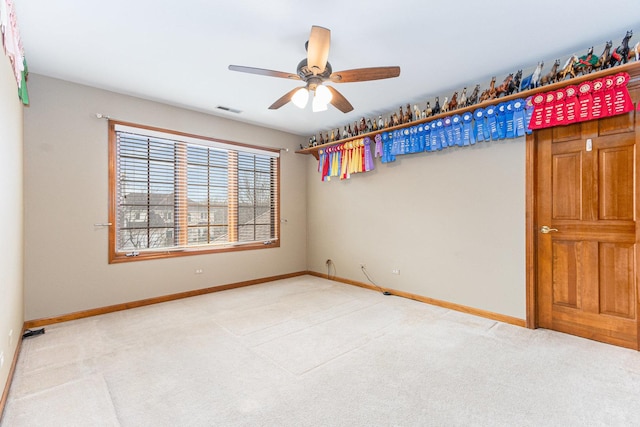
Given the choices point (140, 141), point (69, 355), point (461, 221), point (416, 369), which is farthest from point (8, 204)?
point (461, 221)

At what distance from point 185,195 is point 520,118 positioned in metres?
4.34

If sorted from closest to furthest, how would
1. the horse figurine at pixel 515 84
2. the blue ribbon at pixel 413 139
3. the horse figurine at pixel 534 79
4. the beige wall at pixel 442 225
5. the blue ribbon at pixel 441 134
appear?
the horse figurine at pixel 534 79 < the horse figurine at pixel 515 84 < the beige wall at pixel 442 225 < the blue ribbon at pixel 441 134 < the blue ribbon at pixel 413 139

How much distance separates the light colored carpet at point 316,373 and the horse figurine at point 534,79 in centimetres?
253

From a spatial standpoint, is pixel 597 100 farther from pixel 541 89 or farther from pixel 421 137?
pixel 421 137

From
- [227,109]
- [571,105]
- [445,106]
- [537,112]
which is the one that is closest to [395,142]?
[445,106]

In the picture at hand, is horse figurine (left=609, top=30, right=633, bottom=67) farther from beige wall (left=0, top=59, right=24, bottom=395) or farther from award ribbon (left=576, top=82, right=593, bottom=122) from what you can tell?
beige wall (left=0, top=59, right=24, bottom=395)

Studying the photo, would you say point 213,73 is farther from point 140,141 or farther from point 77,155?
point 77,155

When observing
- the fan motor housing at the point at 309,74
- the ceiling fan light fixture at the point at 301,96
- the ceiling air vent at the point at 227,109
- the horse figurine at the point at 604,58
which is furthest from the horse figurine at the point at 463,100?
the ceiling air vent at the point at 227,109

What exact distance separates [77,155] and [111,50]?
4.65 feet

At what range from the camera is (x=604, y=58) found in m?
2.62

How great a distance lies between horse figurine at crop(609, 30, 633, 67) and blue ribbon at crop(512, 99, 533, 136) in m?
0.67

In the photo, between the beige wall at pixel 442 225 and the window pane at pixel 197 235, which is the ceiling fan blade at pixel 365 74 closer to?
the beige wall at pixel 442 225

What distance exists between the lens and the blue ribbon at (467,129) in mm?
3496

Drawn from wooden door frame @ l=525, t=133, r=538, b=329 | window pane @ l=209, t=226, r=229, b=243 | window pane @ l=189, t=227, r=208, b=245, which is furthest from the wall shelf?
window pane @ l=189, t=227, r=208, b=245
